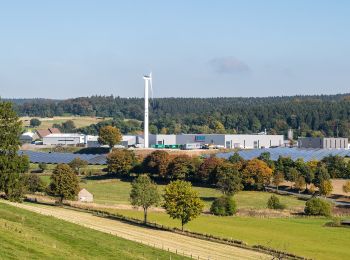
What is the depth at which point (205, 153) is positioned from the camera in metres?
175

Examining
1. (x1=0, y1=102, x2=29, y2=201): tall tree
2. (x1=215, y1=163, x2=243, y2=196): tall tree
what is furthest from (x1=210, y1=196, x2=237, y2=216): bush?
(x1=0, y1=102, x2=29, y2=201): tall tree

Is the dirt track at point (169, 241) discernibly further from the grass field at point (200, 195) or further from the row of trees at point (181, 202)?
the grass field at point (200, 195)

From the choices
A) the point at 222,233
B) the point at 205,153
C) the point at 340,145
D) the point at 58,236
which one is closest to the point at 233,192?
the point at 222,233

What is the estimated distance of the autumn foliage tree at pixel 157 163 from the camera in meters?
124

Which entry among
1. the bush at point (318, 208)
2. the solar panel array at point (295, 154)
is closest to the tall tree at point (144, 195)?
the bush at point (318, 208)

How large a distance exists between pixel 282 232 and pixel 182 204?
33.0 feet

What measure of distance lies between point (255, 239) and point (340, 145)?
135578 mm

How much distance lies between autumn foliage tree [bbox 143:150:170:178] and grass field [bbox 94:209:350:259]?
41263mm

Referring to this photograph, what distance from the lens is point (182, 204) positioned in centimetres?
7175

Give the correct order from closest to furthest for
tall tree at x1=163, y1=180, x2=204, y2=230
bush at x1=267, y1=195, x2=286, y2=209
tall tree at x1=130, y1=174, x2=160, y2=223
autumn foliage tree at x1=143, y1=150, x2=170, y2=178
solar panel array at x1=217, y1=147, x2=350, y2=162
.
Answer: tall tree at x1=163, y1=180, x2=204, y2=230, tall tree at x1=130, y1=174, x2=160, y2=223, bush at x1=267, y1=195, x2=286, y2=209, autumn foliage tree at x1=143, y1=150, x2=170, y2=178, solar panel array at x1=217, y1=147, x2=350, y2=162

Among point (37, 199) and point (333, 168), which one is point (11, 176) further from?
point (333, 168)

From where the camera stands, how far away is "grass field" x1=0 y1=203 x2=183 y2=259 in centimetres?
3675

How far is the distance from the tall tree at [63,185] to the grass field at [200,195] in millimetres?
6417

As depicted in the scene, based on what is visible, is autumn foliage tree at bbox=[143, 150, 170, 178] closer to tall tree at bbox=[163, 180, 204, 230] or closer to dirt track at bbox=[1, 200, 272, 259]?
tall tree at bbox=[163, 180, 204, 230]
